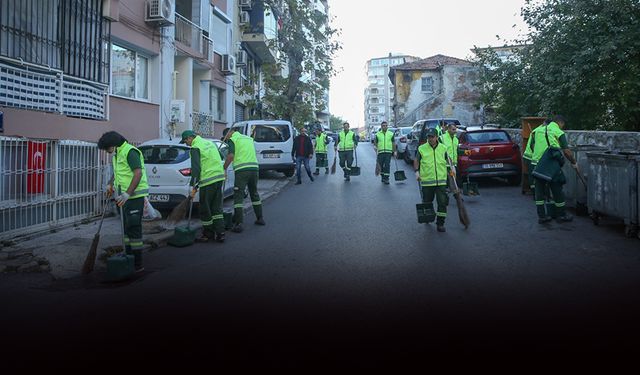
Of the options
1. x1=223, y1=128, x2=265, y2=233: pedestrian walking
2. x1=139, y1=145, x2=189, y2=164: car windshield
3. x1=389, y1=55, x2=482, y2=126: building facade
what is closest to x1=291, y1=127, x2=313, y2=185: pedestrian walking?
x1=139, y1=145, x2=189, y2=164: car windshield

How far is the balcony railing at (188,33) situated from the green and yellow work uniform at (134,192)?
1278cm

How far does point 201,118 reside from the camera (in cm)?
2103

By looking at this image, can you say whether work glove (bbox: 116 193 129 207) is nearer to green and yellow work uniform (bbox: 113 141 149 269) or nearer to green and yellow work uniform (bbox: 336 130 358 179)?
green and yellow work uniform (bbox: 113 141 149 269)

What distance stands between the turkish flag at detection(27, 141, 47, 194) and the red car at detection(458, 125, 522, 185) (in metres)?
10.0

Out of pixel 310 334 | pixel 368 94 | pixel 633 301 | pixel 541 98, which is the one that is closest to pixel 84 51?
pixel 310 334

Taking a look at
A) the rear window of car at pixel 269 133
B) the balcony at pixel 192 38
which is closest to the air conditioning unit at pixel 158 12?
the balcony at pixel 192 38

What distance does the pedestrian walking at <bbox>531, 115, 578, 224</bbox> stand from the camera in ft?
32.4

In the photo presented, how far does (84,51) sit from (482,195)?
9.28m

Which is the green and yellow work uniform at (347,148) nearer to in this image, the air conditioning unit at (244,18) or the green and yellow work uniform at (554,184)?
the green and yellow work uniform at (554,184)

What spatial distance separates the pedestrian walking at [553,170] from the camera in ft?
32.4

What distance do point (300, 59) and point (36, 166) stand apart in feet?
69.6

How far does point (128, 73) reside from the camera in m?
15.8

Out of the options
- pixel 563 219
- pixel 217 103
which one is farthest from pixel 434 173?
pixel 217 103

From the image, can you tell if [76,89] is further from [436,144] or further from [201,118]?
[201,118]
